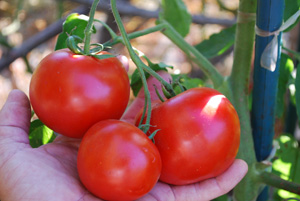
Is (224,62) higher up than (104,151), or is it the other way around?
(104,151)

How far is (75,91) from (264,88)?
1.32 ft

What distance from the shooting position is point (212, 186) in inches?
28.2

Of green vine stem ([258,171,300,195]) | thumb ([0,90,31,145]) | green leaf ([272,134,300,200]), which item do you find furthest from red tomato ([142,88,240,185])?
green leaf ([272,134,300,200])

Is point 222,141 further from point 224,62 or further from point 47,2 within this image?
point 47,2

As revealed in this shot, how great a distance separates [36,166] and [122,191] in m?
0.18

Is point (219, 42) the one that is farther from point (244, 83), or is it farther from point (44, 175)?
point (44, 175)

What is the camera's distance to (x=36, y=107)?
0.70 metres

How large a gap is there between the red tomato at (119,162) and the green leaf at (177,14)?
17.4 inches

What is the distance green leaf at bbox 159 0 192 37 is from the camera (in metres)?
0.98

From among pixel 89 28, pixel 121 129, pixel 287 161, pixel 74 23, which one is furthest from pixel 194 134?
pixel 287 161

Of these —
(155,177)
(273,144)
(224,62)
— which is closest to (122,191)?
(155,177)

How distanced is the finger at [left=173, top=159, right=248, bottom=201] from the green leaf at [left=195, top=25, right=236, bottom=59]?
35cm

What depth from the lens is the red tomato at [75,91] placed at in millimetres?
665

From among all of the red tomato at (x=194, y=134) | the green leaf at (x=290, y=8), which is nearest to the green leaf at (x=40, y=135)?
the red tomato at (x=194, y=134)
